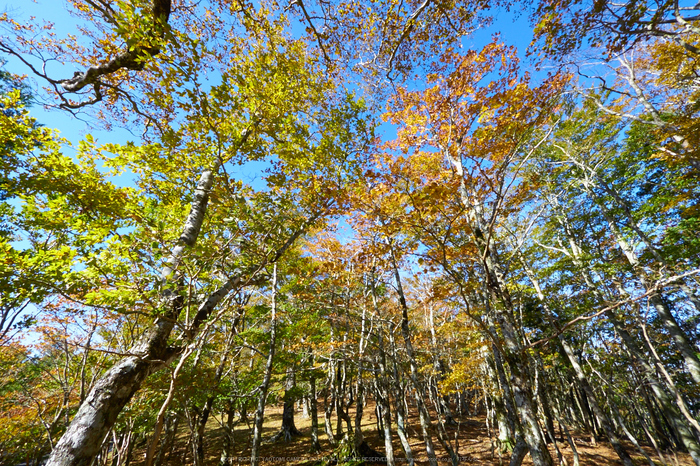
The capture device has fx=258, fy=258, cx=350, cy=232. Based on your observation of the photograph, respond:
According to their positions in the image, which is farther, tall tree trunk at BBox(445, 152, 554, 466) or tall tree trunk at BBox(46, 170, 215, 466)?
tall tree trunk at BBox(445, 152, 554, 466)

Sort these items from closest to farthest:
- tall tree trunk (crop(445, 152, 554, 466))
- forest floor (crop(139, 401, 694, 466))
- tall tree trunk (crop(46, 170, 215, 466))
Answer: tall tree trunk (crop(46, 170, 215, 466)) → tall tree trunk (crop(445, 152, 554, 466)) → forest floor (crop(139, 401, 694, 466))

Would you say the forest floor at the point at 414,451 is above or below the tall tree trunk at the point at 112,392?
below

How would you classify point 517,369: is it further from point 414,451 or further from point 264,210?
point 414,451

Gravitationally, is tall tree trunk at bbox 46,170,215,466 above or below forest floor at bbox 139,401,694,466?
above

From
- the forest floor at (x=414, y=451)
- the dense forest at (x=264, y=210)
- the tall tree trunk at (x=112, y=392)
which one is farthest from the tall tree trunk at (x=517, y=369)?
the forest floor at (x=414, y=451)

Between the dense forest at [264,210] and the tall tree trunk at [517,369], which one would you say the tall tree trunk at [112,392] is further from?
the tall tree trunk at [517,369]

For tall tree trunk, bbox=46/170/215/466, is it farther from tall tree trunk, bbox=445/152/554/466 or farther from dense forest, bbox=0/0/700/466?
tall tree trunk, bbox=445/152/554/466

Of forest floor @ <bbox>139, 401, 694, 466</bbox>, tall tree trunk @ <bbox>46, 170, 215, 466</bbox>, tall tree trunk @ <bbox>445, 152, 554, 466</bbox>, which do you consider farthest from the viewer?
forest floor @ <bbox>139, 401, 694, 466</bbox>

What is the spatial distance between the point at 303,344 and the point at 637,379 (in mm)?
Answer: 16823

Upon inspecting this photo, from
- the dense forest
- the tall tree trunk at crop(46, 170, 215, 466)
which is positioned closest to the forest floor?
the dense forest

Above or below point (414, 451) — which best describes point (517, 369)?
above

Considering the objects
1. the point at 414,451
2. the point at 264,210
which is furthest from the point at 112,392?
the point at 414,451

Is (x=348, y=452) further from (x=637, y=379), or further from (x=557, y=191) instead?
(x=557, y=191)

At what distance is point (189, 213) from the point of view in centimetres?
563
